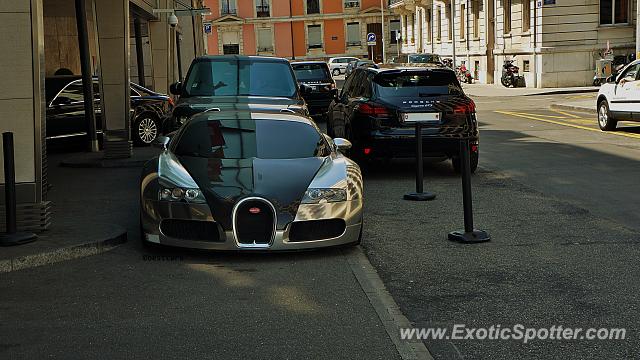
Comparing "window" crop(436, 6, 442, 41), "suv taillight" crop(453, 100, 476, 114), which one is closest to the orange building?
"window" crop(436, 6, 442, 41)

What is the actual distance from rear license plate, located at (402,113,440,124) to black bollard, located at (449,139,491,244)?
14.5 feet

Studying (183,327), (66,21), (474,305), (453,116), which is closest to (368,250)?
(474,305)

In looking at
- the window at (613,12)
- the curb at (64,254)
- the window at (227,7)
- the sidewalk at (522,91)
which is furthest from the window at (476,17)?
the curb at (64,254)

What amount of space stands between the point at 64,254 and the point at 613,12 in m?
35.3

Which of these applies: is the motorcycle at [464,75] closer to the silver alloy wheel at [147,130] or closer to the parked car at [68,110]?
the silver alloy wheel at [147,130]

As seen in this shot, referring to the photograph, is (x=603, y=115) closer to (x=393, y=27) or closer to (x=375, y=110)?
(x=375, y=110)

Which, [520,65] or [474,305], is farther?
[520,65]

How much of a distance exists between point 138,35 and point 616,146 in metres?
16.3

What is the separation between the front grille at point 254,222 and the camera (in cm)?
801

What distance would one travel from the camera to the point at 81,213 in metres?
10.4

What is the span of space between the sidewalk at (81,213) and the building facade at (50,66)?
357 mm

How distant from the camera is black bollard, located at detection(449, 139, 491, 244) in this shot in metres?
8.70

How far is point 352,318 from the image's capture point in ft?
20.2

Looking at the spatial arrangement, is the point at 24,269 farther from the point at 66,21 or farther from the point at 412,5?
the point at 412,5
